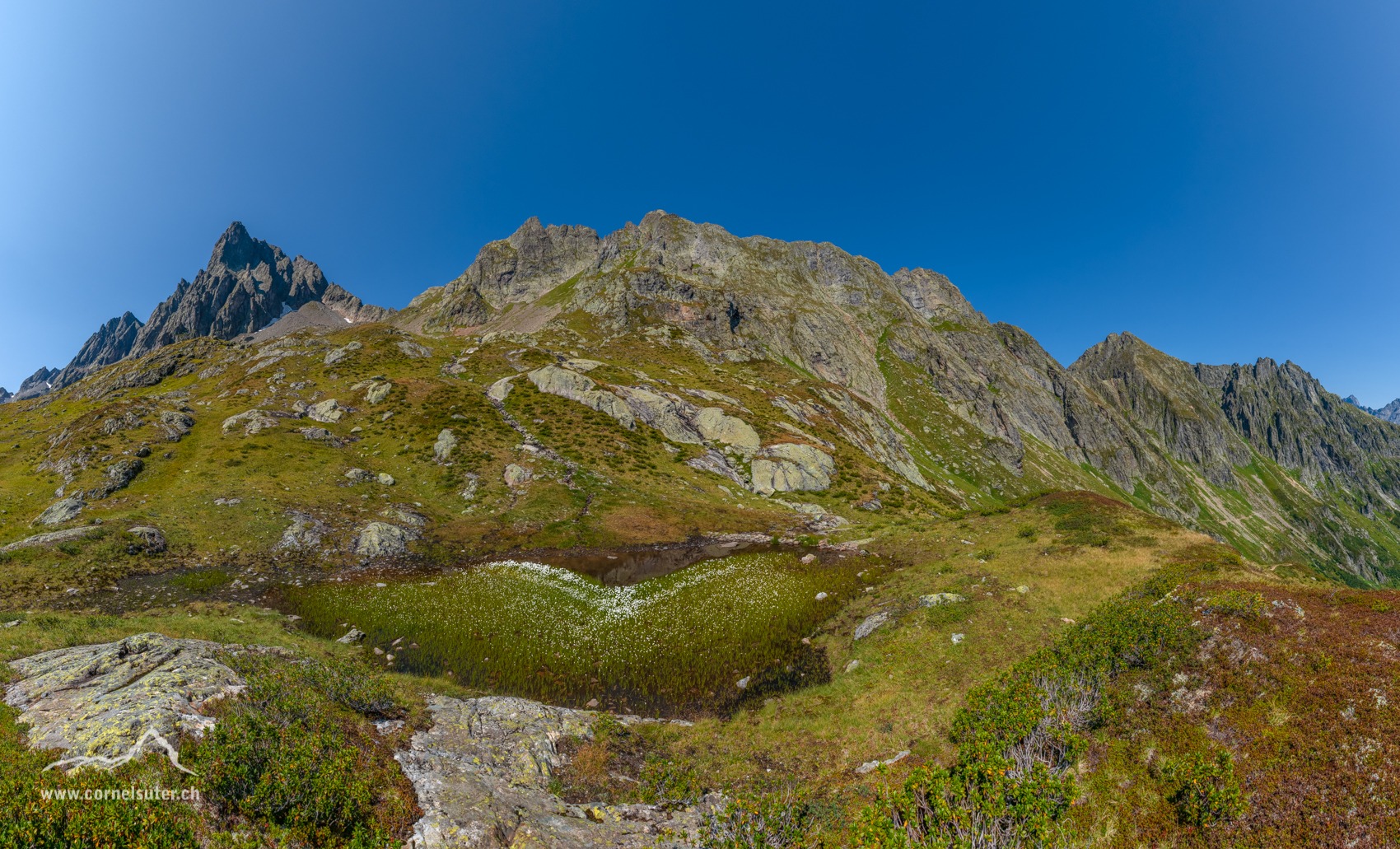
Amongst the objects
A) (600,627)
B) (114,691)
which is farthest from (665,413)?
(114,691)

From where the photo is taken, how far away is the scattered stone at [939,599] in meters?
23.0

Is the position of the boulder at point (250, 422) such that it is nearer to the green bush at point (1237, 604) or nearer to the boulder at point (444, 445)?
the boulder at point (444, 445)

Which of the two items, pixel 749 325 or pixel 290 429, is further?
pixel 749 325

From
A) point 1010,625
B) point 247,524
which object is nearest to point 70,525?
point 247,524

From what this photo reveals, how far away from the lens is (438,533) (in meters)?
42.5

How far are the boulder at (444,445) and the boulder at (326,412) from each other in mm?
17943

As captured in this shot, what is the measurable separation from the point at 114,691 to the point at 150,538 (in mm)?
34624

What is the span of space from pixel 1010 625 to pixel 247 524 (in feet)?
182

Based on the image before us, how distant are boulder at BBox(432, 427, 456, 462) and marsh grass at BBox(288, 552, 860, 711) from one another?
1010 inches

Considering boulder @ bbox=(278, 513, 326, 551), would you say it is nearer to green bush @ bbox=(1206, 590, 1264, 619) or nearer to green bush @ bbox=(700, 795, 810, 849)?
green bush @ bbox=(700, 795, 810, 849)

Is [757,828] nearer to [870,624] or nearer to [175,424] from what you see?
[870,624]

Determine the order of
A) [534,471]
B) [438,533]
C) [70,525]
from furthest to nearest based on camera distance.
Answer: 1. [534,471]
2. [438,533]
3. [70,525]

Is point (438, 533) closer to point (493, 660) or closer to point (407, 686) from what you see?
point (493, 660)

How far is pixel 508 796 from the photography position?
445 inches
